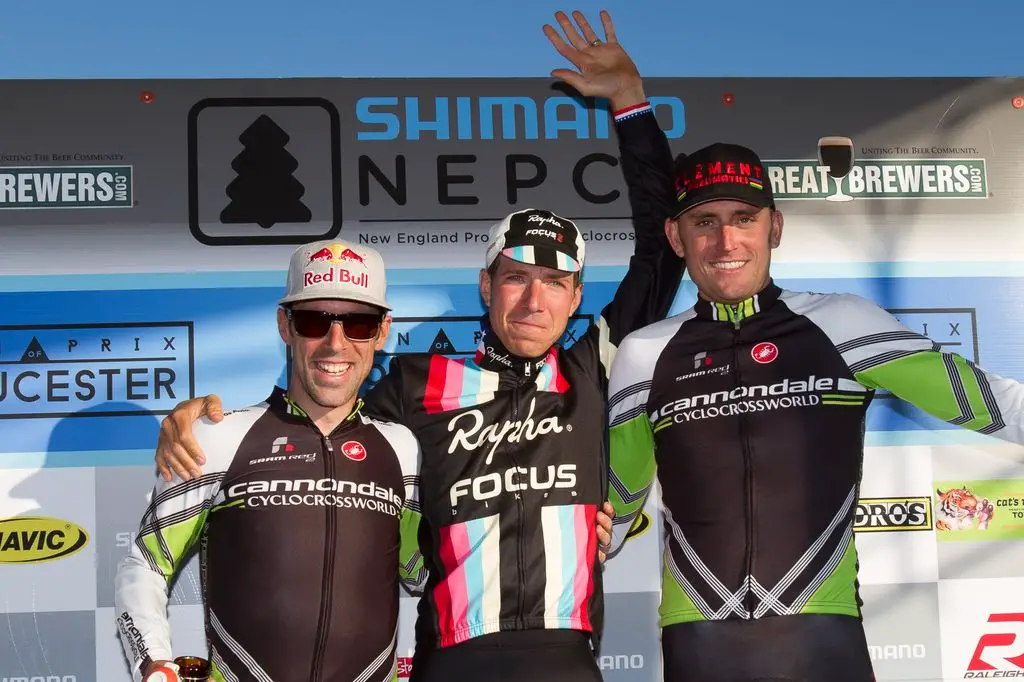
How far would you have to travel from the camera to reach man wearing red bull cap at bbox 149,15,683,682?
2.41m

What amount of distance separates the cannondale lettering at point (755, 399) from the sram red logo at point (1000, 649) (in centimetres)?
149

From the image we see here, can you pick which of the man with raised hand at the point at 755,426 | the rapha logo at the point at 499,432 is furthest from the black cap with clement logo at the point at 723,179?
the rapha logo at the point at 499,432

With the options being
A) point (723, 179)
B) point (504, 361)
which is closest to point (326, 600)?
point (504, 361)

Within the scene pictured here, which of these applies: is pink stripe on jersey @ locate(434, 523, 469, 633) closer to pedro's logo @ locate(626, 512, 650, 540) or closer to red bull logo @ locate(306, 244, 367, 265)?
red bull logo @ locate(306, 244, 367, 265)

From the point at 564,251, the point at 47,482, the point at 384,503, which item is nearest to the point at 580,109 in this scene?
the point at 564,251

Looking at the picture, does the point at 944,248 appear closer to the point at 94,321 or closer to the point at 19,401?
the point at 94,321

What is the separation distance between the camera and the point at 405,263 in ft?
11.4

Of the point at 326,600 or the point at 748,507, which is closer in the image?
the point at 326,600

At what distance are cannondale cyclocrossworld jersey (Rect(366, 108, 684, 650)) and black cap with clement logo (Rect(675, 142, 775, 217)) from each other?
1.77ft

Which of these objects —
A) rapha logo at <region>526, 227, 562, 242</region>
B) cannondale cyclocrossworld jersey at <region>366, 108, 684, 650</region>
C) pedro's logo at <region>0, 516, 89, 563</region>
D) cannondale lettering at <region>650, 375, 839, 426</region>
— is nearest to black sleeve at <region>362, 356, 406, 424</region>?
cannondale cyclocrossworld jersey at <region>366, 108, 684, 650</region>

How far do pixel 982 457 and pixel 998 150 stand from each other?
3.94 ft

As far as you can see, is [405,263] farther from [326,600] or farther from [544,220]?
[326,600]

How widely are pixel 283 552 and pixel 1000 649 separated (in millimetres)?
2653

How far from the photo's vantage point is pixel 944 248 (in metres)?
3.62
